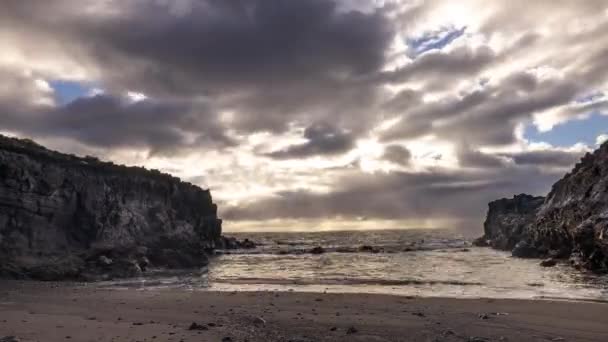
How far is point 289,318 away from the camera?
1605 centimetres

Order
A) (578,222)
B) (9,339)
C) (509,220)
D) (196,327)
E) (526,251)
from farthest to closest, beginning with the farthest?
(509,220), (526,251), (578,222), (196,327), (9,339)

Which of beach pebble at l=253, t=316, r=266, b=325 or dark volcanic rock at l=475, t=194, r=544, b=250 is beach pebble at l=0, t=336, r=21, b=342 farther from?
dark volcanic rock at l=475, t=194, r=544, b=250

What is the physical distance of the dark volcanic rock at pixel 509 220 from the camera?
73688 mm

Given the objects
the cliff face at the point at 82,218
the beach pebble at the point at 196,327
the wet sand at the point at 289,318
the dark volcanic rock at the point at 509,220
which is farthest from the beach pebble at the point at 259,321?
the dark volcanic rock at the point at 509,220

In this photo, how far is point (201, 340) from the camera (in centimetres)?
1198

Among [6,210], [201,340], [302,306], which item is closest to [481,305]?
[302,306]

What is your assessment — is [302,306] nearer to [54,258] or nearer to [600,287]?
[600,287]

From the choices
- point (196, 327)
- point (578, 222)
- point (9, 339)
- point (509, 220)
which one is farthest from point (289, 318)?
point (509, 220)

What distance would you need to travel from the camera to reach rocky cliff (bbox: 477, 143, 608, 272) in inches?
1282

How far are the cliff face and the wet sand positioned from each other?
43.4ft

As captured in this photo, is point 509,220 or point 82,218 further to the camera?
point 509,220

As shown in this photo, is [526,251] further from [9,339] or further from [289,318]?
[9,339]

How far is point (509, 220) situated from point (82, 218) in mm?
71227

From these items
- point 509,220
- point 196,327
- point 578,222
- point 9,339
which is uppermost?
point 578,222
